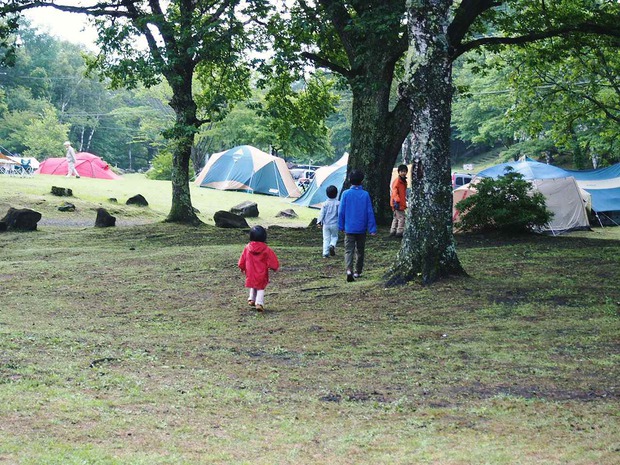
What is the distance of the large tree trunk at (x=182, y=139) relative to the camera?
20109mm

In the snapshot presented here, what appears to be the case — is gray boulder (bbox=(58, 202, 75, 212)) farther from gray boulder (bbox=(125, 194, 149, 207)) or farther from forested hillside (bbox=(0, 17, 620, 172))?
forested hillside (bbox=(0, 17, 620, 172))

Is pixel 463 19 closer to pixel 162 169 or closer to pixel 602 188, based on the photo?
pixel 602 188

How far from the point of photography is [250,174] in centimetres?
4728

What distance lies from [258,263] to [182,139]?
10393 millimetres

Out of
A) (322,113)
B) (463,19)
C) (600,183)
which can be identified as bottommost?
(600,183)

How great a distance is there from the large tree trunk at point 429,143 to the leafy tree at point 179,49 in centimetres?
792

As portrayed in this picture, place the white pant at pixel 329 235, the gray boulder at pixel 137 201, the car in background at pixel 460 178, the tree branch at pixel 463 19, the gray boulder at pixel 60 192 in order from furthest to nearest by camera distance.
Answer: the car in background at pixel 460 178
the gray boulder at pixel 137 201
the gray boulder at pixel 60 192
the white pant at pixel 329 235
the tree branch at pixel 463 19

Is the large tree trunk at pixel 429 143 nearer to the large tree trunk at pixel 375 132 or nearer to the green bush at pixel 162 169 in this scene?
the large tree trunk at pixel 375 132

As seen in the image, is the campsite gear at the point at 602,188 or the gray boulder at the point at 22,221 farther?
the campsite gear at the point at 602,188

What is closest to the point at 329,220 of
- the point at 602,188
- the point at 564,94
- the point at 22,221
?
the point at 22,221

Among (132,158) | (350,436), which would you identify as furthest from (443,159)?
(132,158)

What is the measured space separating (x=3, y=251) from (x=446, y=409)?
14.0 meters

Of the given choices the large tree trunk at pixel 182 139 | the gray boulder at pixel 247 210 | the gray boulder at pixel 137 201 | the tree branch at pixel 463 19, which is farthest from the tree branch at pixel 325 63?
the gray boulder at pixel 137 201

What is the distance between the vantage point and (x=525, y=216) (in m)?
17.8
